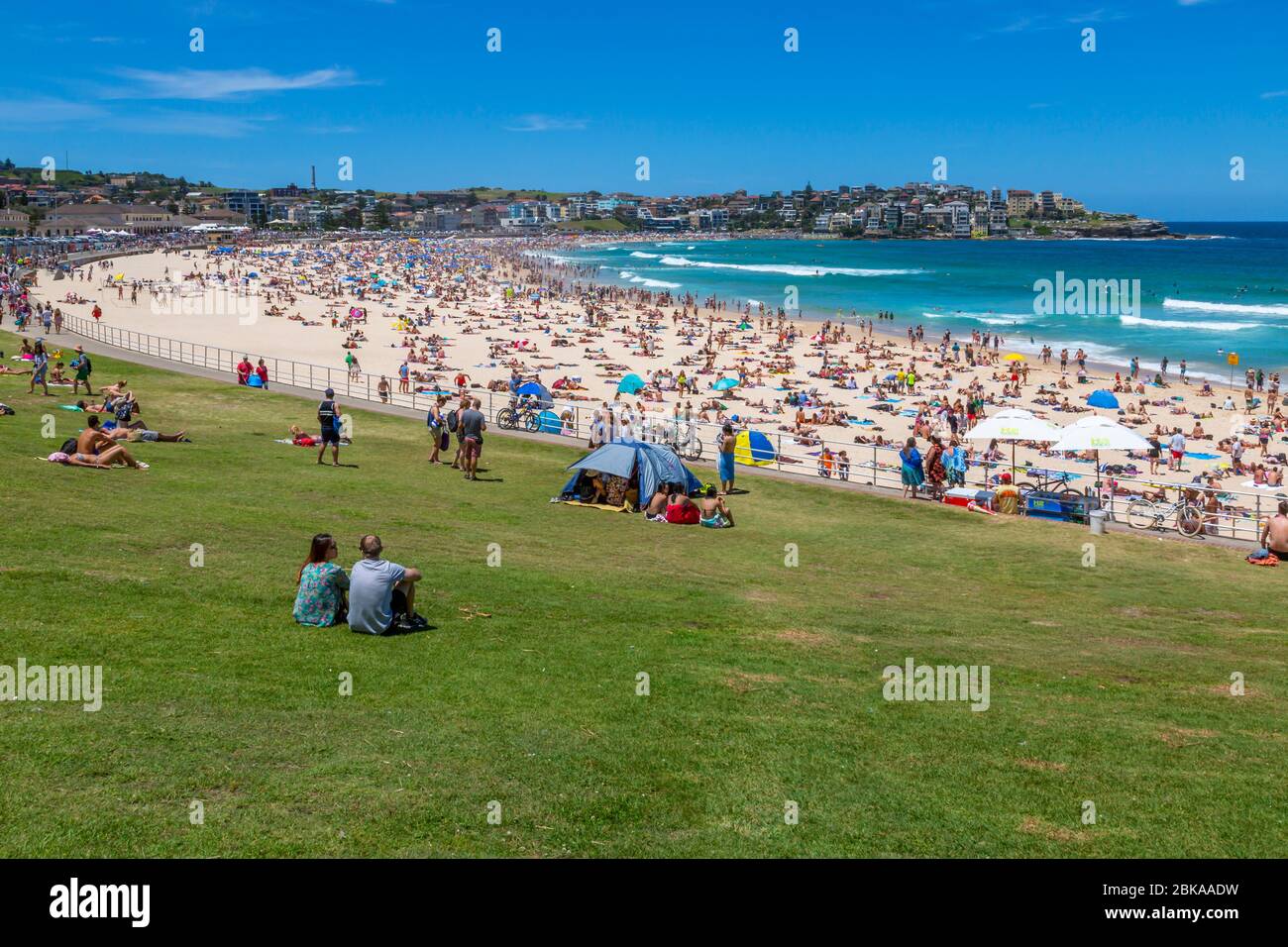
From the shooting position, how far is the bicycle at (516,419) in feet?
82.7

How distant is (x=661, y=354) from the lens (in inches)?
2012

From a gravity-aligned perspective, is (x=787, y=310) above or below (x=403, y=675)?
above

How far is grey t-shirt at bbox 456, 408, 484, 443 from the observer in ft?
61.1

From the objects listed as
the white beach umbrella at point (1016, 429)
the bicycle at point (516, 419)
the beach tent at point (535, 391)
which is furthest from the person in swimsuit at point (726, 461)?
the beach tent at point (535, 391)

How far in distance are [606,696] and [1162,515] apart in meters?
13.1

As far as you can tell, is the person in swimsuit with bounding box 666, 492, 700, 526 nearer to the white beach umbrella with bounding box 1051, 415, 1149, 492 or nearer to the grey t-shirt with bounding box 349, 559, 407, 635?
the white beach umbrella with bounding box 1051, 415, 1149, 492

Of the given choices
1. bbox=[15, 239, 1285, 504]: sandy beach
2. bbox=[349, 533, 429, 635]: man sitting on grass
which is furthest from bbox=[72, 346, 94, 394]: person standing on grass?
bbox=[349, 533, 429, 635]: man sitting on grass

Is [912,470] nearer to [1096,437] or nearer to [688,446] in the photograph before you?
[1096,437]

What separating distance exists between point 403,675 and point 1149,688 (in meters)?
6.45

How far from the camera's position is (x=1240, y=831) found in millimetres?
6773

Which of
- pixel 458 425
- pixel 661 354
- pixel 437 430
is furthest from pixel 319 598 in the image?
pixel 661 354
